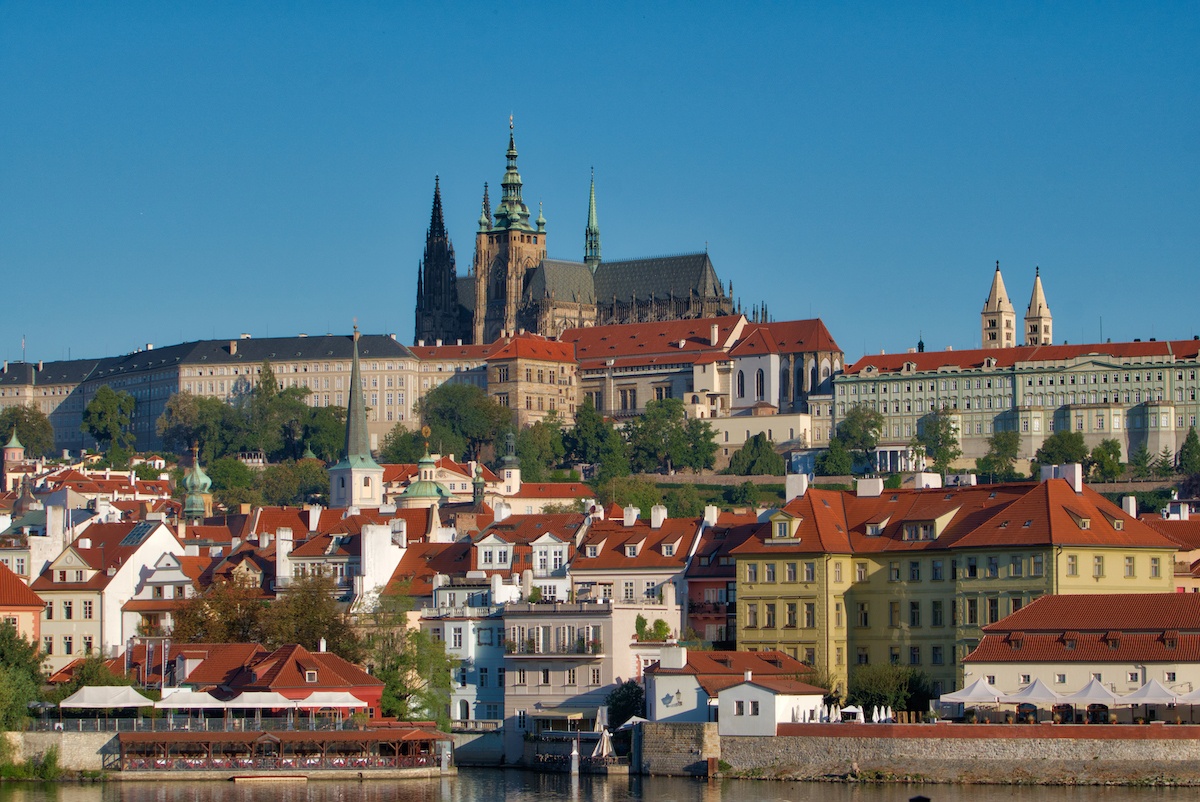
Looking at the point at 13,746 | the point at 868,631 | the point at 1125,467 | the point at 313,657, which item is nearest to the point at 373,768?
the point at 313,657

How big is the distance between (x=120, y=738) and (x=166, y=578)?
1631 centimetres

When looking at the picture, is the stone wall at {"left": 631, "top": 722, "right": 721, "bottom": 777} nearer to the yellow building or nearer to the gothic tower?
the yellow building

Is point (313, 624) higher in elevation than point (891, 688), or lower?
higher

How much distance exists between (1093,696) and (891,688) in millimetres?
7382

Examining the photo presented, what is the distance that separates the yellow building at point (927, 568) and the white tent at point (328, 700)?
12.1 meters

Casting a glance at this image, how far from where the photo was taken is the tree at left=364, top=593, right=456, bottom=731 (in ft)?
243

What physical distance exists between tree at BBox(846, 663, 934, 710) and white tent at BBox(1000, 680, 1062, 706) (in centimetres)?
459

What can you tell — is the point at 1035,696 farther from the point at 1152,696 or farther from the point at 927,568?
the point at 927,568

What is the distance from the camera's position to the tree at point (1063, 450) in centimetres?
18988

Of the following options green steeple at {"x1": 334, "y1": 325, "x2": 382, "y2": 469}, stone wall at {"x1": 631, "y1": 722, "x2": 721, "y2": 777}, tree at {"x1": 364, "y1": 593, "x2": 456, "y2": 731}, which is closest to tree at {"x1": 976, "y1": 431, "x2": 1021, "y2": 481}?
green steeple at {"x1": 334, "y1": 325, "x2": 382, "y2": 469}

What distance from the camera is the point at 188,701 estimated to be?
7044cm

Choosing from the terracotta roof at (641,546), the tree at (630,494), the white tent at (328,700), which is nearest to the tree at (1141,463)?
the tree at (630,494)

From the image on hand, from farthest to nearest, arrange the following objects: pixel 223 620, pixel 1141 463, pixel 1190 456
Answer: pixel 1141 463
pixel 1190 456
pixel 223 620

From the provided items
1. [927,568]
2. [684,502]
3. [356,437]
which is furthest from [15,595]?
[684,502]
